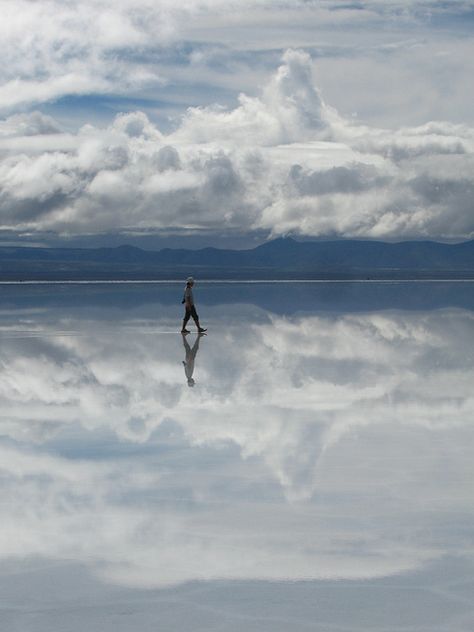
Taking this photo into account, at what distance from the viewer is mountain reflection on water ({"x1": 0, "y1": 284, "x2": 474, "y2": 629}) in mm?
7336

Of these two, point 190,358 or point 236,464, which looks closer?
point 236,464

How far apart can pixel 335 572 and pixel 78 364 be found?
48.4ft

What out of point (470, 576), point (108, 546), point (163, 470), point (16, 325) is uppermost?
point (16, 325)

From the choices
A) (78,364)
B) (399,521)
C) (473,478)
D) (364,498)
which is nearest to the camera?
(399,521)

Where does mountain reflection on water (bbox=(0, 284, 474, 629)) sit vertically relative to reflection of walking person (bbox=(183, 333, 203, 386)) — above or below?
below

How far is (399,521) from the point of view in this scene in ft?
27.1

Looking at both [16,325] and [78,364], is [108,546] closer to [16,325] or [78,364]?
[78,364]

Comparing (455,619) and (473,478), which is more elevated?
(473,478)

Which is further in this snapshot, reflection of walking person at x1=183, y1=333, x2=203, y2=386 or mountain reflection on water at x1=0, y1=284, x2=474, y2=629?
reflection of walking person at x1=183, y1=333, x2=203, y2=386

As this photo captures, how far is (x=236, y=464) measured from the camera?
10664 millimetres

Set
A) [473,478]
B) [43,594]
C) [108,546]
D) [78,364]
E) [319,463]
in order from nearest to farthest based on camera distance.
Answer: [43,594] < [108,546] < [473,478] < [319,463] < [78,364]

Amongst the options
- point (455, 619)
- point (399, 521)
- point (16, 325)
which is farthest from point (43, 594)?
point (16, 325)

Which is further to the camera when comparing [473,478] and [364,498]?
[473,478]

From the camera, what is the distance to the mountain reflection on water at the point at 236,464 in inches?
289
